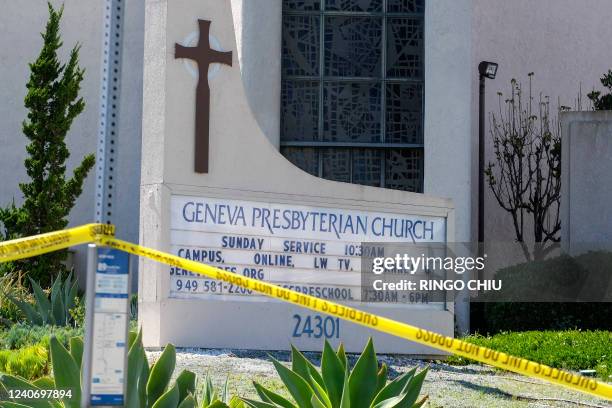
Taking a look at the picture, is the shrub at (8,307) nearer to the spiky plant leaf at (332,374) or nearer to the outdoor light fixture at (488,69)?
the spiky plant leaf at (332,374)

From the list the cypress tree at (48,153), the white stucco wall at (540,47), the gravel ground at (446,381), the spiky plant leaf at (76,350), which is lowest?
the gravel ground at (446,381)

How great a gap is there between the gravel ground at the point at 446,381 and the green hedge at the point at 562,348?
4.76 feet

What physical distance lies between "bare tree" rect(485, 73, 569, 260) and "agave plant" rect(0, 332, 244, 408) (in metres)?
15.7

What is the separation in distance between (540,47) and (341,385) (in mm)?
17316

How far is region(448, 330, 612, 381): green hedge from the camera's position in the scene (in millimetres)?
12547

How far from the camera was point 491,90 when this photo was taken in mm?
22031

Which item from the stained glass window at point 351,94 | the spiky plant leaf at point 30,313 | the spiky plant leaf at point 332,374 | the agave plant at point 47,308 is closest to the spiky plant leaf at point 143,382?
the spiky plant leaf at point 332,374

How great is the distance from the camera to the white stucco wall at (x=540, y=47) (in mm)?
21812

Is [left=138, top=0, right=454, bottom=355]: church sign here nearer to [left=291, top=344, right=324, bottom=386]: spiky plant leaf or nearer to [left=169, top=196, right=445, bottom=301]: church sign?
[left=169, top=196, right=445, bottom=301]: church sign

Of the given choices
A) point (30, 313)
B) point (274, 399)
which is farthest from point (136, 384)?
point (30, 313)

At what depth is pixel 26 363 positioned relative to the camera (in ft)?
27.6

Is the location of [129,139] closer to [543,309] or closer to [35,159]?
[35,159]

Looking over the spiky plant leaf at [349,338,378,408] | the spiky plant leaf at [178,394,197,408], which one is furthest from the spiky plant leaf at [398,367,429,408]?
the spiky plant leaf at [178,394,197,408]

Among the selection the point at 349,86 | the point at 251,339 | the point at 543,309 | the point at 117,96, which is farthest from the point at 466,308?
the point at 117,96
